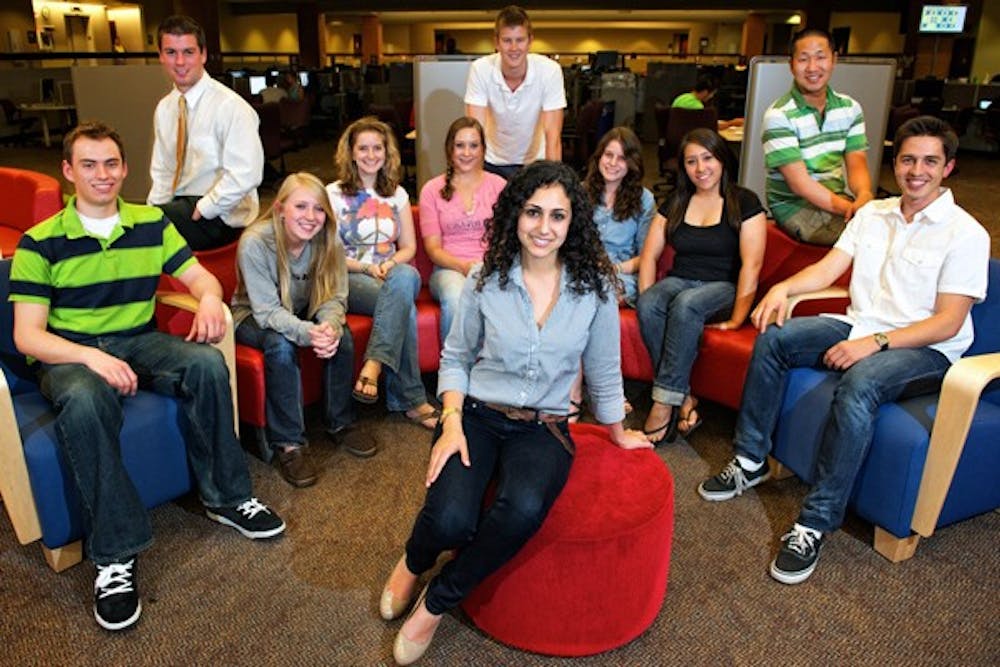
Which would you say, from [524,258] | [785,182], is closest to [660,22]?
[785,182]

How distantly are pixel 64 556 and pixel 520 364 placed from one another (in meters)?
1.41

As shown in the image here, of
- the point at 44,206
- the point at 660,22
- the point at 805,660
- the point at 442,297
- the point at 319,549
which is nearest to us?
Result: the point at 805,660

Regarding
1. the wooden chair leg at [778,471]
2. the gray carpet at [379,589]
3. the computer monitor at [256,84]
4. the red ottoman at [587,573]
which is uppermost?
Result: the computer monitor at [256,84]

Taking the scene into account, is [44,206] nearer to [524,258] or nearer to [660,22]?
[524,258]

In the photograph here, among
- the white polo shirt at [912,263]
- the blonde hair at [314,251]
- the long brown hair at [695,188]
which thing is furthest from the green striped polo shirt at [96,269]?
the white polo shirt at [912,263]

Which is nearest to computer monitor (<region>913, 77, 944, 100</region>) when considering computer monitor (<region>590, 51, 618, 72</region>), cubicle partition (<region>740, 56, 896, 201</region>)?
computer monitor (<region>590, 51, 618, 72</region>)

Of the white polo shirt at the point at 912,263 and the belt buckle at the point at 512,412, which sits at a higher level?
the white polo shirt at the point at 912,263

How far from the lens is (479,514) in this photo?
1.89m

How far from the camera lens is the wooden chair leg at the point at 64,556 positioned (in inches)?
89.5

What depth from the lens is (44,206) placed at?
12.2 feet

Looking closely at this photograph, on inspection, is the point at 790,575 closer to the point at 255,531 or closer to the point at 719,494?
the point at 719,494

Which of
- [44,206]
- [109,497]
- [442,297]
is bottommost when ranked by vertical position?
[109,497]

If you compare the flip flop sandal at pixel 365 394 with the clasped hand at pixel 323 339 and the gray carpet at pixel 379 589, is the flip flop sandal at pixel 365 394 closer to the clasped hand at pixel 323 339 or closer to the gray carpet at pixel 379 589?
the clasped hand at pixel 323 339

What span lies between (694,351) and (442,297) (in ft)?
3.33
